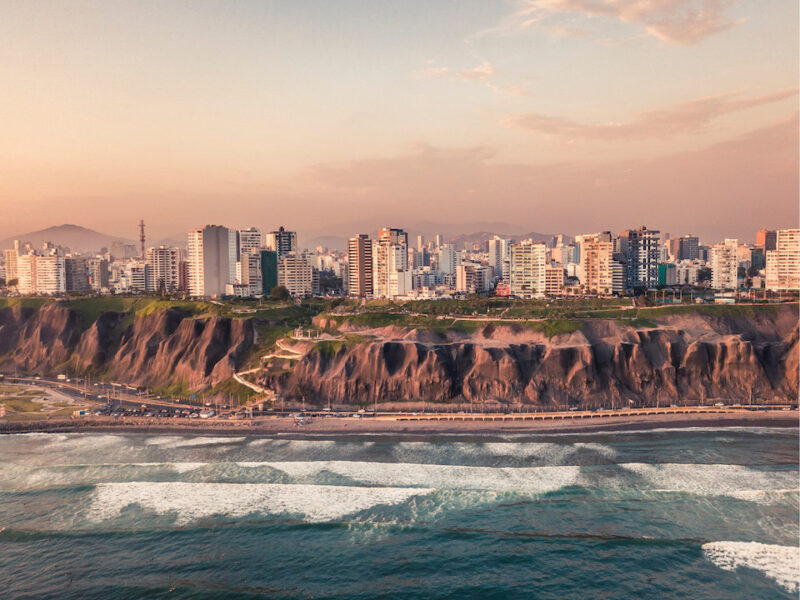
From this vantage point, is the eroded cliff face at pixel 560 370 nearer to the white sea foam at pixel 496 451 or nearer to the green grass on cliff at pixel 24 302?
the white sea foam at pixel 496 451

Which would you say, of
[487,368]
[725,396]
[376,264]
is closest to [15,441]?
[487,368]

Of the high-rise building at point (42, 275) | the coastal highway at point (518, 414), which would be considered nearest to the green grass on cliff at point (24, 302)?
the high-rise building at point (42, 275)

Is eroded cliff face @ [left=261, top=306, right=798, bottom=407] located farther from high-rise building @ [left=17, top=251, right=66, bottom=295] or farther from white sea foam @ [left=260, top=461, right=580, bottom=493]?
high-rise building @ [left=17, top=251, right=66, bottom=295]

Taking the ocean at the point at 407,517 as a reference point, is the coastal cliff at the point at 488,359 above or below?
above

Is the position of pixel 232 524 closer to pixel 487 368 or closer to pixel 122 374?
pixel 487 368

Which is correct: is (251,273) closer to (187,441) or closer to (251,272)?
(251,272)

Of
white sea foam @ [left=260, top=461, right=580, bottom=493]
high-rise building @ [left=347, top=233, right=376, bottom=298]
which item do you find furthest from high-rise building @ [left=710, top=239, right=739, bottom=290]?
white sea foam @ [left=260, top=461, right=580, bottom=493]

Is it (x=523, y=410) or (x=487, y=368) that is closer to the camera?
(x=523, y=410)
